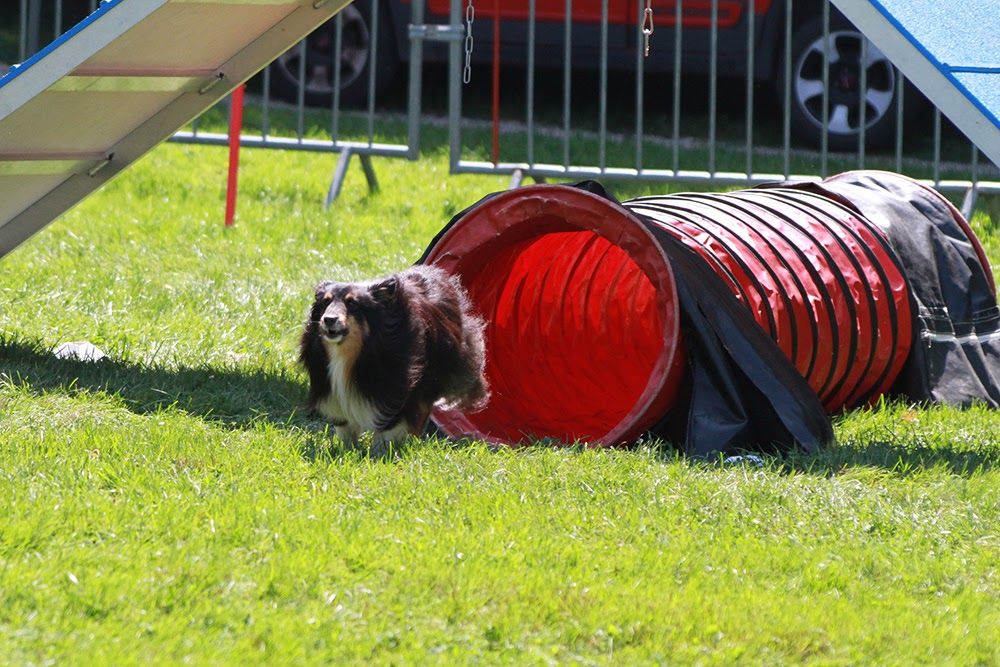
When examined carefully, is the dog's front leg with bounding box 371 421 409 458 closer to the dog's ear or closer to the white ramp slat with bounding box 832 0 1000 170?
the dog's ear

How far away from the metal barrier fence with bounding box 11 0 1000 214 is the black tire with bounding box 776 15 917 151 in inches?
0.4

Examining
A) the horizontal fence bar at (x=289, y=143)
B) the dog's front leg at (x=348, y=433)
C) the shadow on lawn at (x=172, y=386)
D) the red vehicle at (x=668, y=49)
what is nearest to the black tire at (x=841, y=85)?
the red vehicle at (x=668, y=49)

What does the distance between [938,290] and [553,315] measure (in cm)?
174

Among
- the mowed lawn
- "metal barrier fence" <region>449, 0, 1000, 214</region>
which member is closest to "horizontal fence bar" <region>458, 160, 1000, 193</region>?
"metal barrier fence" <region>449, 0, 1000, 214</region>

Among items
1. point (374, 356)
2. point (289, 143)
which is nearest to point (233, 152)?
point (289, 143)

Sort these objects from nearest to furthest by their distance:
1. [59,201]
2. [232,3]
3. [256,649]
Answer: [256,649], [232,3], [59,201]

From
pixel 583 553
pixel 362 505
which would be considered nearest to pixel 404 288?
pixel 362 505

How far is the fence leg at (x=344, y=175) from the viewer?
33.5 feet

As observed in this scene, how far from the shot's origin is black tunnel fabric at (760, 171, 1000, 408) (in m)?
6.81

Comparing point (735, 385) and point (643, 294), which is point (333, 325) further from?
point (643, 294)

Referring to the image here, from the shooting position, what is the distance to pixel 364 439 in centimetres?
562

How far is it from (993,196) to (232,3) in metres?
5.86

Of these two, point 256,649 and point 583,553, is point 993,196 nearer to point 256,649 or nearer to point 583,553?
point 583,553

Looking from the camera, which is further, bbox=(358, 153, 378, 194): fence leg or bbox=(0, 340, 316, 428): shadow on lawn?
bbox=(358, 153, 378, 194): fence leg
